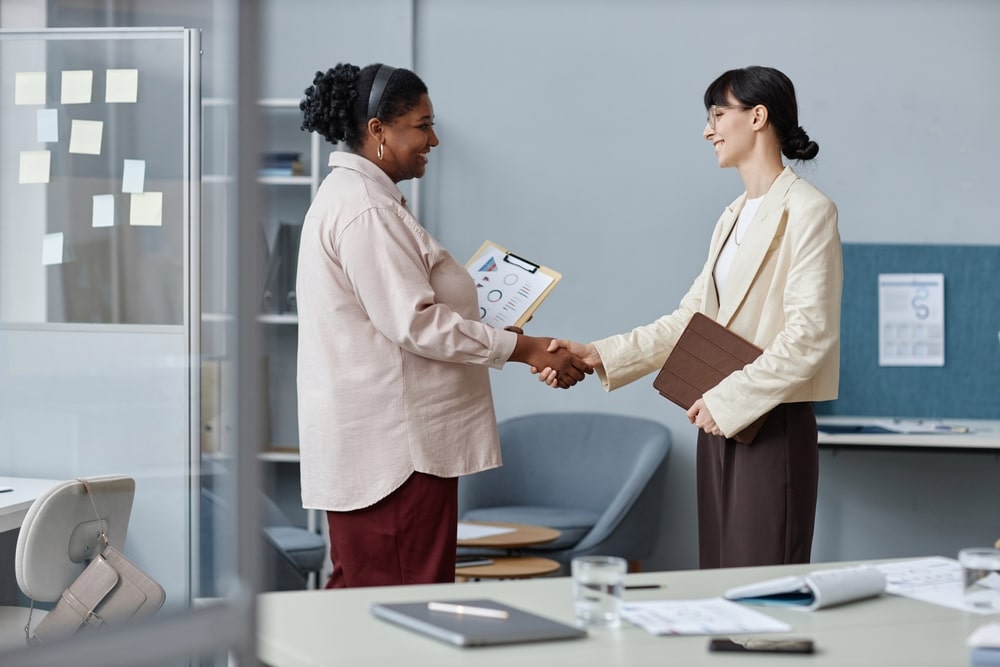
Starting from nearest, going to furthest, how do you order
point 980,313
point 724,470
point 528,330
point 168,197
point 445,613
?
point 445,613, point 724,470, point 168,197, point 980,313, point 528,330

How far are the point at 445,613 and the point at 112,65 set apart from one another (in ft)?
8.81

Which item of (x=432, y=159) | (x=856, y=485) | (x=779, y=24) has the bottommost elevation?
(x=856, y=485)

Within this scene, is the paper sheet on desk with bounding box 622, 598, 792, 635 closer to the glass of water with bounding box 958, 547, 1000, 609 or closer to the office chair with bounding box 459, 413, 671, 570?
the glass of water with bounding box 958, 547, 1000, 609

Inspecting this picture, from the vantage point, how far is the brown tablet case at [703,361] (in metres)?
2.52

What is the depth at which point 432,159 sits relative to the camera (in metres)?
4.84

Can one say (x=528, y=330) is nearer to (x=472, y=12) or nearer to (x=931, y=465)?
(x=472, y=12)

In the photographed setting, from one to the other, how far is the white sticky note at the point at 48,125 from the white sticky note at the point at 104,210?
23 cm

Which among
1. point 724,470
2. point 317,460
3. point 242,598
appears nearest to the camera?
point 242,598

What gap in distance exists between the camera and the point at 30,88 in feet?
11.5

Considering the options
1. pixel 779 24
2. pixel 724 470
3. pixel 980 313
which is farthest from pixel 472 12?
pixel 724 470

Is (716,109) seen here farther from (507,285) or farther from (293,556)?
(293,556)

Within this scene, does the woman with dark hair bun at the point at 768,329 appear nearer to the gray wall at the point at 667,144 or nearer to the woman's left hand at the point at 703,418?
the woman's left hand at the point at 703,418

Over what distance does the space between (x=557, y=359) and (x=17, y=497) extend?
1.47m

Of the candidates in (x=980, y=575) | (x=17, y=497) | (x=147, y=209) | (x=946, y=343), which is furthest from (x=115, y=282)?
(x=946, y=343)
